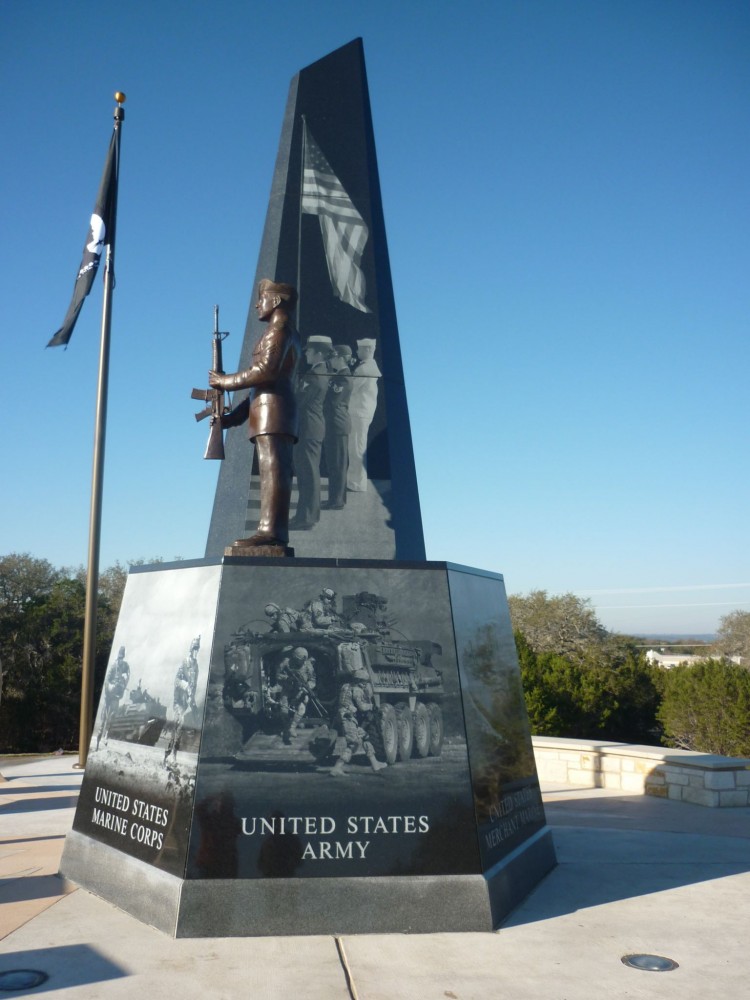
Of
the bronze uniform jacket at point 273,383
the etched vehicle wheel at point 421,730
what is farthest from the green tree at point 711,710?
the bronze uniform jacket at point 273,383

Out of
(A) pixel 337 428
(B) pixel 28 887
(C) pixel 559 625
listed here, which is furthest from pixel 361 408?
(C) pixel 559 625

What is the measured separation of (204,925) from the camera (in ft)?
16.3

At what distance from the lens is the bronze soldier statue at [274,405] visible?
6.42m

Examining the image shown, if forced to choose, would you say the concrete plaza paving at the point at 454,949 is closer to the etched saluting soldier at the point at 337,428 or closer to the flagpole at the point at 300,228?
the etched saluting soldier at the point at 337,428

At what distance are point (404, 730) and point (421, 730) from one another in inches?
4.7

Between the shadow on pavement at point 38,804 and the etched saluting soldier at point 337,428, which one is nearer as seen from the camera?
the shadow on pavement at point 38,804

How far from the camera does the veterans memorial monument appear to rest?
513 centimetres

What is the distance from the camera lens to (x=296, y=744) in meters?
5.29

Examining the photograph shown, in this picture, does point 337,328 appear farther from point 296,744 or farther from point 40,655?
point 40,655

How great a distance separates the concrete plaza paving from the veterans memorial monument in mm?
208

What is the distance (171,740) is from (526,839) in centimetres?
271

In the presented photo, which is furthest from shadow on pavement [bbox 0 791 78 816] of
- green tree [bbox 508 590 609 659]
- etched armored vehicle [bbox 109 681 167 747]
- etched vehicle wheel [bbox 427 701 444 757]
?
green tree [bbox 508 590 609 659]

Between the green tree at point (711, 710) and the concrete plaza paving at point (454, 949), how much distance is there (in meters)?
18.0

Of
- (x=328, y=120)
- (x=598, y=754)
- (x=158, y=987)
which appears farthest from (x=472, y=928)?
(x=328, y=120)
